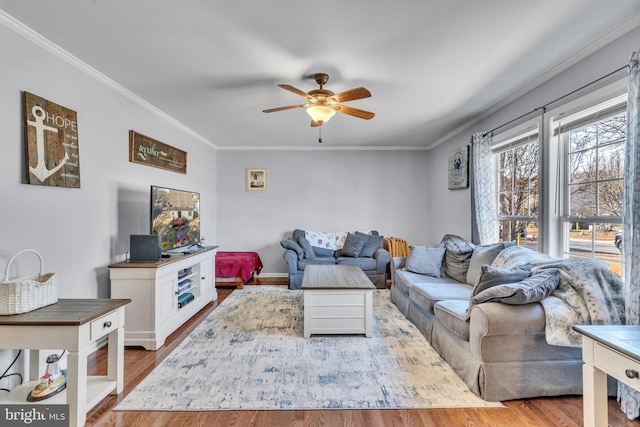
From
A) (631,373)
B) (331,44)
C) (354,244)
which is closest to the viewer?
(631,373)

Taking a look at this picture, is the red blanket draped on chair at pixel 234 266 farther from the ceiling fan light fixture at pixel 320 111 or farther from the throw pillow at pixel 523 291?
the throw pillow at pixel 523 291

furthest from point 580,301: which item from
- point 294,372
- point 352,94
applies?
point 352,94

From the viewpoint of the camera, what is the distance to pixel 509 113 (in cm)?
322

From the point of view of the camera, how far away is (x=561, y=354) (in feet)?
6.43

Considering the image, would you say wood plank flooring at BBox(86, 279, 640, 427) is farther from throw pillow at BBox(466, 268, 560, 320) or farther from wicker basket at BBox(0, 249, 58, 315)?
wicker basket at BBox(0, 249, 58, 315)

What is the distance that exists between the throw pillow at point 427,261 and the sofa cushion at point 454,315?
0.99 m

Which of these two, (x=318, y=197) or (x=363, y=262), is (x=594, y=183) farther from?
(x=318, y=197)

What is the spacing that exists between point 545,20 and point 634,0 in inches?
17.1

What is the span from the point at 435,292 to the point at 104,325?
2.67 m

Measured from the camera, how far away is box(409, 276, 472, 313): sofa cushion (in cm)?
272

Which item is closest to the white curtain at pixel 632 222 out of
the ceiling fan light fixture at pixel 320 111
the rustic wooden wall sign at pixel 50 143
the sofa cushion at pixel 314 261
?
the ceiling fan light fixture at pixel 320 111

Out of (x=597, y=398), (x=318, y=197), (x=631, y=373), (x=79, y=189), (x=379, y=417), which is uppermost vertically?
(x=318, y=197)

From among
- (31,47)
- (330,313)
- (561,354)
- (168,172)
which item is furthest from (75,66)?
(561,354)

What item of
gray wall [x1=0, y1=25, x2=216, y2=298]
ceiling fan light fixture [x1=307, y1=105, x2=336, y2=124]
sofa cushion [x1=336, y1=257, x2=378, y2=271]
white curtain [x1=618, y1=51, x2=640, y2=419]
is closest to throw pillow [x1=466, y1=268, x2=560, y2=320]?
white curtain [x1=618, y1=51, x2=640, y2=419]
